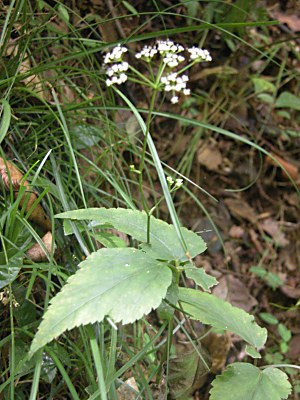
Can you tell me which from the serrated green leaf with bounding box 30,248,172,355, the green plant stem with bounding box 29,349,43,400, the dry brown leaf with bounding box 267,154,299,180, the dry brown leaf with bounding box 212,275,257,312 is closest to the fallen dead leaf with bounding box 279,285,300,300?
the dry brown leaf with bounding box 212,275,257,312

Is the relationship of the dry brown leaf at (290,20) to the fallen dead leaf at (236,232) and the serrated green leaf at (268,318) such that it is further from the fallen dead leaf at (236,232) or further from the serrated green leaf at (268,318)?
the serrated green leaf at (268,318)

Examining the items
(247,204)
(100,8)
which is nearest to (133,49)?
(100,8)

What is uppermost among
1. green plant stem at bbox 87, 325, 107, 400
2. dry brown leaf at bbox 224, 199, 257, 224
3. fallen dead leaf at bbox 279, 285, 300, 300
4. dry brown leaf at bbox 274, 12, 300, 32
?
green plant stem at bbox 87, 325, 107, 400

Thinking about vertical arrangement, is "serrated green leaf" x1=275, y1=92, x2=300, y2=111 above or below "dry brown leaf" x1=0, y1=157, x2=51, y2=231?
below

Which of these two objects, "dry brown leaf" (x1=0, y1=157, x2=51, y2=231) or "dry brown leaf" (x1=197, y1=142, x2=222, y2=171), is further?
"dry brown leaf" (x1=197, y1=142, x2=222, y2=171)

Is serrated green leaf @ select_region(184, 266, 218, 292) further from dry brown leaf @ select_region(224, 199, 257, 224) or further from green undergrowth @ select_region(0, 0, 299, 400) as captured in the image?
dry brown leaf @ select_region(224, 199, 257, 224)
